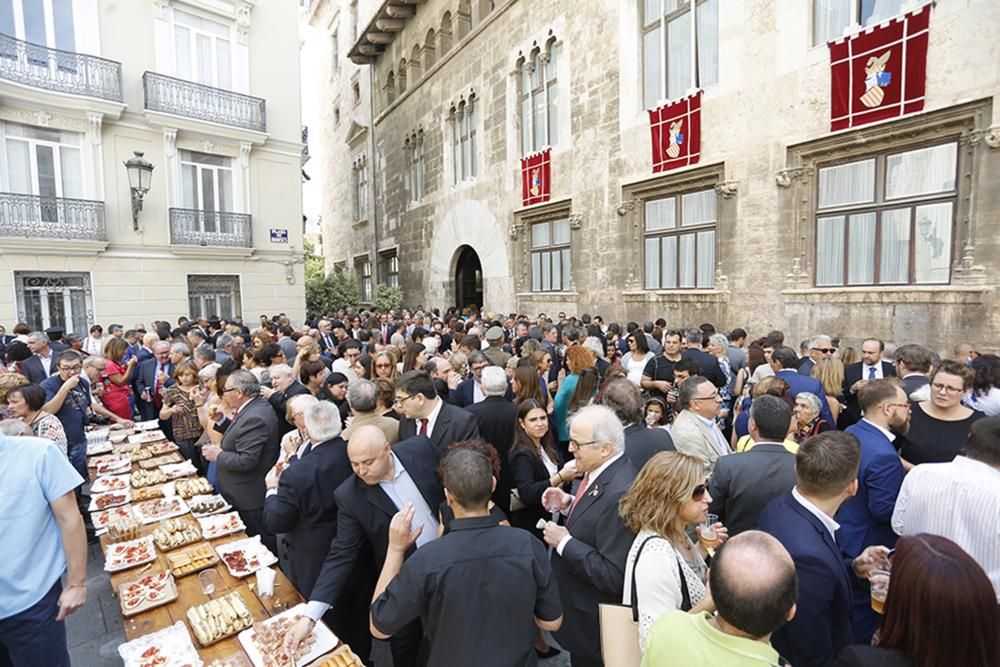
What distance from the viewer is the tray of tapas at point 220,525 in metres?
3.57

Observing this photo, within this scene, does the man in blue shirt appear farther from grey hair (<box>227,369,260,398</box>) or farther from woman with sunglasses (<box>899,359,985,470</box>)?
woman with sunglasses (<box>899,359,985,470</box>)

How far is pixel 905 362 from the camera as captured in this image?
16.0 feet

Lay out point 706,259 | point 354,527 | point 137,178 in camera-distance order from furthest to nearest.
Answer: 1. point 137,178
2. point 706,259
3. point 354,527

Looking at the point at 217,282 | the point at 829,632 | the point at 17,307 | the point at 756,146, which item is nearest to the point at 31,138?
the point at 17,307

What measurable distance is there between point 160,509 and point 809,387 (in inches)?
217

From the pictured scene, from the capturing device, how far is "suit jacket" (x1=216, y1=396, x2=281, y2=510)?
3.92 metres

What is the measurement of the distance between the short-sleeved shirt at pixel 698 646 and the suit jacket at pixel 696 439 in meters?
2.05

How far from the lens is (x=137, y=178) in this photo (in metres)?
12.5

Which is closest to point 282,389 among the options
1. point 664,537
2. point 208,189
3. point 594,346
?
point 594,346

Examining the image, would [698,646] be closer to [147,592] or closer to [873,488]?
[873,488]

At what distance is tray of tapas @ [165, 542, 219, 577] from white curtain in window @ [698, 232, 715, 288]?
9.98 meters

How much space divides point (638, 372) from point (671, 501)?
14.8 feet

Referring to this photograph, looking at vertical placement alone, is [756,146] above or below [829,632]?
above

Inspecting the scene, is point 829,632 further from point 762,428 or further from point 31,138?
point 31,138
